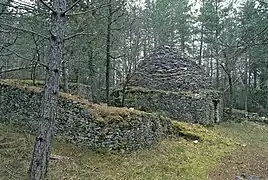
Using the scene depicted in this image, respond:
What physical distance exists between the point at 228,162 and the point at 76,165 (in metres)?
5.15

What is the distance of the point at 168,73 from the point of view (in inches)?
797

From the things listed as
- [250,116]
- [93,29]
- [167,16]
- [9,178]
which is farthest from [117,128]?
[167,16]

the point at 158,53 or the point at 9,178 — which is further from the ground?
the point at 158,53

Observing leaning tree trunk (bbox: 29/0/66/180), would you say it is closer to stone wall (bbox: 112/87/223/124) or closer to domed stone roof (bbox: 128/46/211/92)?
stone wall (bbox: 112/87/223/124)

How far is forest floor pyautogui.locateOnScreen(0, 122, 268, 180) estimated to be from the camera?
8.54 m

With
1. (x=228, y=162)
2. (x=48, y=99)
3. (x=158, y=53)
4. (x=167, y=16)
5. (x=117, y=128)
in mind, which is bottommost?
(x=228, y=162)

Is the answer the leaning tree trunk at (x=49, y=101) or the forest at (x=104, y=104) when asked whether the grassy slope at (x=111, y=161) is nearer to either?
the forest at (x=104, y=104)

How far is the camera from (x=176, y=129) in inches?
552

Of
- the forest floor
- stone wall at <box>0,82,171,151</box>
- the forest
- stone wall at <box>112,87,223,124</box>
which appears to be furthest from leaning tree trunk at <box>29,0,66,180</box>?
stone wall at <box>112,87,223,124</box>

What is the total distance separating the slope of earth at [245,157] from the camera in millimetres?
10305

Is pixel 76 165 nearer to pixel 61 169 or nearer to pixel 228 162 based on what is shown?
pixel 61 169

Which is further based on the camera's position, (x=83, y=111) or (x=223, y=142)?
(x=223, y=142)

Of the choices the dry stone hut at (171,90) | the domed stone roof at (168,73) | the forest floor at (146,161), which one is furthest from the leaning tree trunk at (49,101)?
the domed stone roof at (168,73)

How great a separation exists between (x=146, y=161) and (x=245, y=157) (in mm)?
4071
